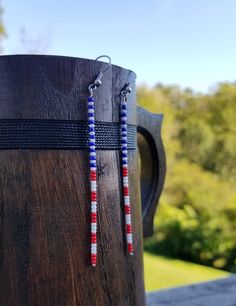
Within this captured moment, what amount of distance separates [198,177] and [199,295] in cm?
842

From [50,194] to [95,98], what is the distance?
164 millimetres

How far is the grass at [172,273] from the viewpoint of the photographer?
5.90 m

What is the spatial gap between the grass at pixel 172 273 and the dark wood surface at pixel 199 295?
435 cm

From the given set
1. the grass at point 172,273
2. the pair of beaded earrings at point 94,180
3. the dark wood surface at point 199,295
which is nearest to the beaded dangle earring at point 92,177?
the pair of beaded earrings at point 94,180

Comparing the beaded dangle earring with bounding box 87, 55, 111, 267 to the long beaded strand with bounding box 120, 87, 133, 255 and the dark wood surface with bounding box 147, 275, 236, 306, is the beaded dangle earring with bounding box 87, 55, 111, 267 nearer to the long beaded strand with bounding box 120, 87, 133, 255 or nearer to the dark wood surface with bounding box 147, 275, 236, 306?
the long beaded strand with bounding box 120, 87, 133, 255

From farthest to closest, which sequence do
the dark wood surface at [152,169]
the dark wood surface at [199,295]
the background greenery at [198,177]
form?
the background greenery at [198,177] < the dark wood surface at [199,295] < the dark wood surface at [152,169]

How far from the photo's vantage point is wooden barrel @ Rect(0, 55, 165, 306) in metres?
0.63

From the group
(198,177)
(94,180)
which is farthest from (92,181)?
(198,177)

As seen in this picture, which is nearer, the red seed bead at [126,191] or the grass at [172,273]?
the red seed bead at [126,191]

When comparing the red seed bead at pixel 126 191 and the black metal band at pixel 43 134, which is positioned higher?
the black metal band at pixel 43 134

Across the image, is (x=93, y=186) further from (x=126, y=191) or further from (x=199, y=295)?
(x=199, y=295)

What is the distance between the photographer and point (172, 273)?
21.4 feet

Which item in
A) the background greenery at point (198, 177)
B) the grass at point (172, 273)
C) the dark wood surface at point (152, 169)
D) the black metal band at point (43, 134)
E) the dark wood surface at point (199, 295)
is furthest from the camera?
the background greenery at point (198, 177)

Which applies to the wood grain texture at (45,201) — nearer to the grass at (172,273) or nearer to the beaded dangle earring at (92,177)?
the beaded dangle earring at (92,177)
